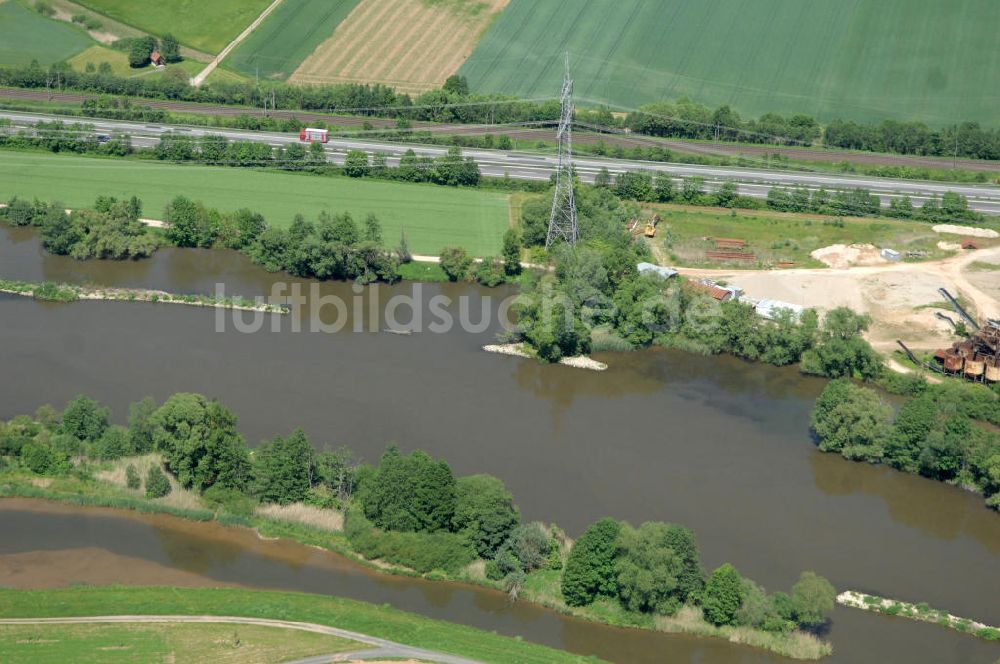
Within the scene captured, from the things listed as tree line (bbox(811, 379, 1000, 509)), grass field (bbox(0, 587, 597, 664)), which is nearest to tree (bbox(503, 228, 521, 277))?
tree line (bbox(811, 379, 1000, 509))

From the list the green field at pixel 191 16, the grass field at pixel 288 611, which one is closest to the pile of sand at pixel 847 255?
the grass field at pixel 288 611

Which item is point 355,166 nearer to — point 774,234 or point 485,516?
point 774,234

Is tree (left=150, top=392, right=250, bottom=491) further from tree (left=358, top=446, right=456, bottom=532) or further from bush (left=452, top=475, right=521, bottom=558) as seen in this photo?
bush (left=452, top=475, right=521, bottom=558)

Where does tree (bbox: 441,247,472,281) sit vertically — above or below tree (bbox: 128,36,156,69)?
below

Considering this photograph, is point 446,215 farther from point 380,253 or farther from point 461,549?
point 461,549

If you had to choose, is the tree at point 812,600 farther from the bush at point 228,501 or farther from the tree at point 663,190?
the tree at point 663,190
